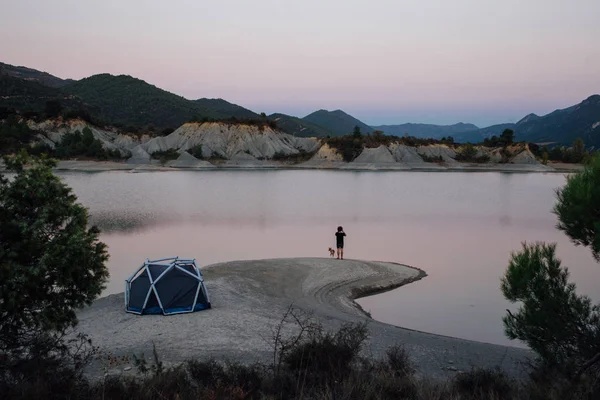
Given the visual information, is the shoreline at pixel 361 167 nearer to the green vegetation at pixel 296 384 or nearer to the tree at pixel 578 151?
the tree at pixel 578 151

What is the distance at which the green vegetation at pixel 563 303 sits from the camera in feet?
22.4

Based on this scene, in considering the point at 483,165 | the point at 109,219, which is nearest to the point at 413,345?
the point at 109,219

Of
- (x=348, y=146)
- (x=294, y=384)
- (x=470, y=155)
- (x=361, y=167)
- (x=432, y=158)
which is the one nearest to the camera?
(x=294, y=384)

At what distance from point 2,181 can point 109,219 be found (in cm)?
2473

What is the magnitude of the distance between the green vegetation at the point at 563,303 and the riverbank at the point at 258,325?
1091 millimetres

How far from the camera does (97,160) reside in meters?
89.2

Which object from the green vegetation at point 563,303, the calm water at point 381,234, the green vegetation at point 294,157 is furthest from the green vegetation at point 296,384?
the green vegetation at point 294,157

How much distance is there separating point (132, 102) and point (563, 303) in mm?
158166

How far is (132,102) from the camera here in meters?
153

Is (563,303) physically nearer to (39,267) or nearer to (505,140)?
(39,267)

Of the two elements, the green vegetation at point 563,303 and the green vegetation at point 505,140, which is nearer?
the green vegetation at point 563,303

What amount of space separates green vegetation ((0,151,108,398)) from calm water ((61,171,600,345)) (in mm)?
8171

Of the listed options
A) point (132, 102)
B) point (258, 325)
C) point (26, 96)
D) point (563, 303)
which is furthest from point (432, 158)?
point (563, 303)

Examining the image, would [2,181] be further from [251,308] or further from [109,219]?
[109,219]
